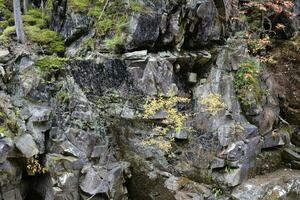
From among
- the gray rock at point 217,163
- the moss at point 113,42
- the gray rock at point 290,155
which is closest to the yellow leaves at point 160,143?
the gray rock at point 217,163

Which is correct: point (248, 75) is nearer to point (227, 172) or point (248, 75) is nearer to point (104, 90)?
point (227, 172)

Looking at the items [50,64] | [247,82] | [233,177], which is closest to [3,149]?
[50,64]

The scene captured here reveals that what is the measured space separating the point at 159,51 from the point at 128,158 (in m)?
3.63

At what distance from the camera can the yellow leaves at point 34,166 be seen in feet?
31.0

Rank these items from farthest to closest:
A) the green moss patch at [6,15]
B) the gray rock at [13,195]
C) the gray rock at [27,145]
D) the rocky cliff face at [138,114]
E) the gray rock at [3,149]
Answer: the green moss patch at [6,15], the rocky cliff face at [138,114], the gray rock at [13,195], the gray rock at [27,145], the gray rock at [3,149]

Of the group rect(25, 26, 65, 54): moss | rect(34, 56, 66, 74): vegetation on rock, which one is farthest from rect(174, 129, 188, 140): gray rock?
rect(25, 26, 65, 54): moss

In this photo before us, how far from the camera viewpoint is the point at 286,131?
12.0m

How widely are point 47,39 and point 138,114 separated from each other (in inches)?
170

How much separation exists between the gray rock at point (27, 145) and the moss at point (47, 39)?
333 cm

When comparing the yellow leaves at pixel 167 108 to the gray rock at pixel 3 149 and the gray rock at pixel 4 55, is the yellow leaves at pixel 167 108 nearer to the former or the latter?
the gray rock at pixel 3 149

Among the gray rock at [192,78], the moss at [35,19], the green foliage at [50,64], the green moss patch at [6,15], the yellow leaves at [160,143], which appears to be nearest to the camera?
the yellow leaves at [160,143]

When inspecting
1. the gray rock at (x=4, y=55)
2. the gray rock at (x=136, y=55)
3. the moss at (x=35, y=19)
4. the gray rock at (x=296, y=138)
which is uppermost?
the moss at (x=35, y=19)

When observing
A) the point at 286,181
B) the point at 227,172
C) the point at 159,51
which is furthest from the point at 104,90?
the point at 286,181

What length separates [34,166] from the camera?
9.45 metres
